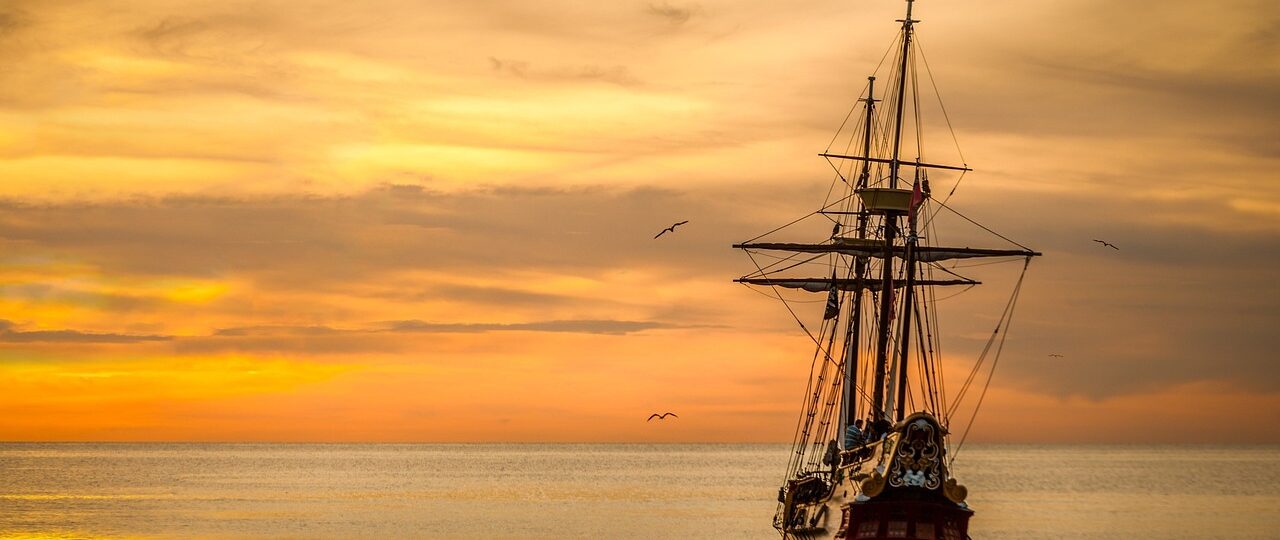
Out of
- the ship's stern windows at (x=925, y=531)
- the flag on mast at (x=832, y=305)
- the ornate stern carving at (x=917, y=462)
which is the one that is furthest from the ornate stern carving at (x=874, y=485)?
the flag on mast at (x=832, y=305)

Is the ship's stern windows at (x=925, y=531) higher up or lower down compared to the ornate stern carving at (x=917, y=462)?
lower down

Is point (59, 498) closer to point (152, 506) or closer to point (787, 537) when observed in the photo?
point (152, 506)

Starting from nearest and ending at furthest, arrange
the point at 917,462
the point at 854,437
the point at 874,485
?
1. the point at 917,462
2. the point at 874,485
3. the point at 854,437

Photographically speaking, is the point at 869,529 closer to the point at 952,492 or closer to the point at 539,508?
the point at 952,492

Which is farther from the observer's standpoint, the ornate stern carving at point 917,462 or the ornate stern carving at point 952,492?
the ornate stern carving at point 952,492

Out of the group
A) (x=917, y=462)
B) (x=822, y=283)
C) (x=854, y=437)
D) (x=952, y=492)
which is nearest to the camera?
(x=917, y=462)

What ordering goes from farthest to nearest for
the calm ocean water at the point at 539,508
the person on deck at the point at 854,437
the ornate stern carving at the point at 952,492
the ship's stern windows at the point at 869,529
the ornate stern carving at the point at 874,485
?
the calm ocean water at the point at 539,508
the person on deck at the point at 854,437
the ship's stern windows at the point at 869,529
the ornate stern carving at the point at 874,485
the ornate stern carving at the point at 952,492

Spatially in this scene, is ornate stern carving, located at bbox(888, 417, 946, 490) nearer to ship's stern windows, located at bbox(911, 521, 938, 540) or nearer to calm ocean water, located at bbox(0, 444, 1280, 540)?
ship's stern windows, located at bbox(911, 521, 938, 540)

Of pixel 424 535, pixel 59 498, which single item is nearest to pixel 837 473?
pixel 424 535

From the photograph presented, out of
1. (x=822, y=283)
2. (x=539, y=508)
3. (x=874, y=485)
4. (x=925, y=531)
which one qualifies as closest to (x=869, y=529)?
(x=874, y=485)

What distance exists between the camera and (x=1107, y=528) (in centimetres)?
10525

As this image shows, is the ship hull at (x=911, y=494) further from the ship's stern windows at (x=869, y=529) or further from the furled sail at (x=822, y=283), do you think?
the furled sail at (x=822, y=283)

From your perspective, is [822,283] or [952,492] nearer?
[952,492]

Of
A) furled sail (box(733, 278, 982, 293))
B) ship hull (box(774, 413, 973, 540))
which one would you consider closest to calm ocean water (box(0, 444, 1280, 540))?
furled sail (box(733, 278, 982, 293))
